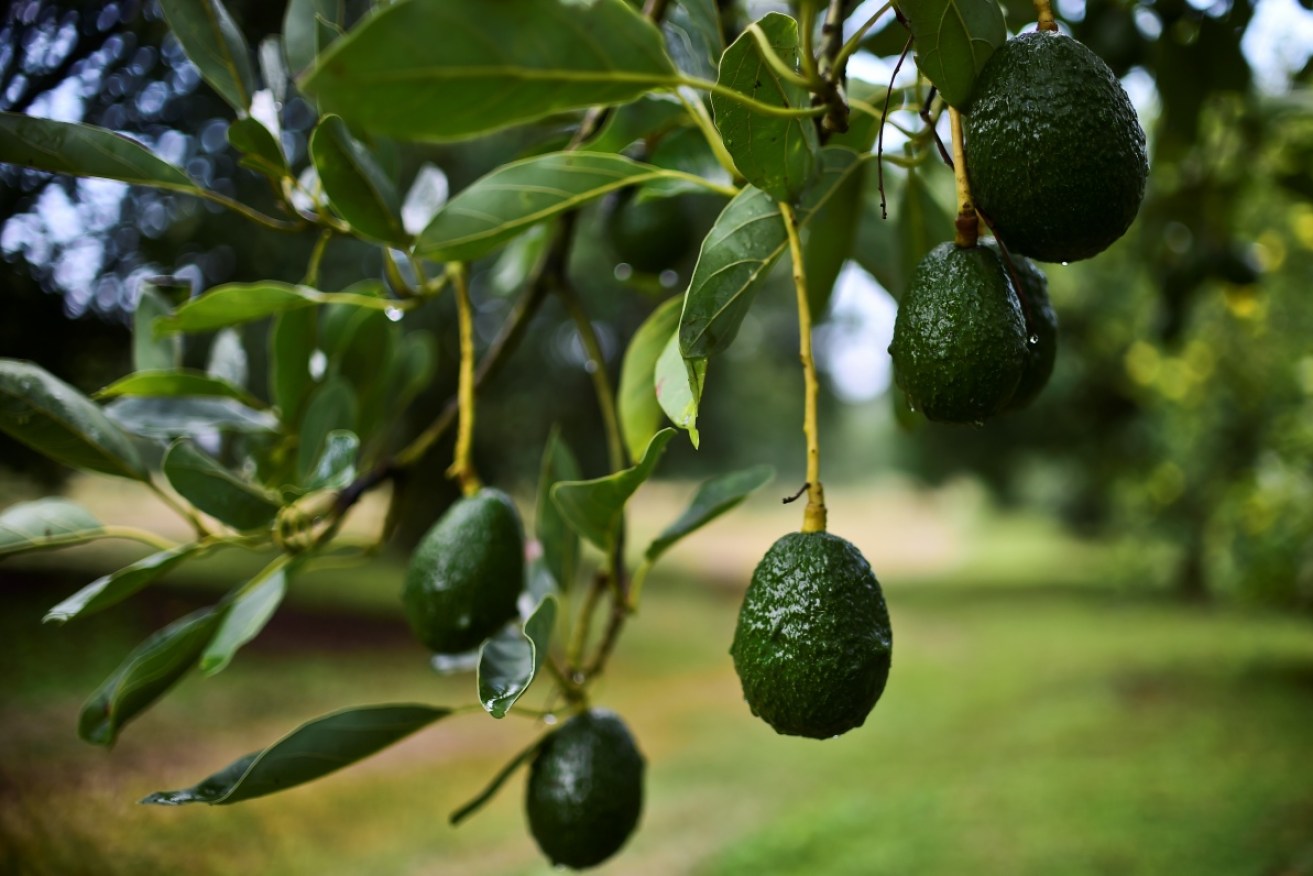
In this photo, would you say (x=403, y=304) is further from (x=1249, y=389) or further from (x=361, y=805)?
(x=1249, y=389)

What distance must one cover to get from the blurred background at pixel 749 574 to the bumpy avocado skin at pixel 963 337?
0.30 metres

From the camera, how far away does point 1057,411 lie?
651 cm

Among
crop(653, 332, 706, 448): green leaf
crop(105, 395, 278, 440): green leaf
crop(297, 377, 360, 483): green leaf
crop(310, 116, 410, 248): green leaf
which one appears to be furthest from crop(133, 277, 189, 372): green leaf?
crop(653, 332, 706, 448): green leaf

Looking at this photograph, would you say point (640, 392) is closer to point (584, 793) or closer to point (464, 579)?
point (464, 579)

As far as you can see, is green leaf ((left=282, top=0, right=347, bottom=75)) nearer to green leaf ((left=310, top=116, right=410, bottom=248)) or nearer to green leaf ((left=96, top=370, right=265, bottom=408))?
green leaf ((left=310, top=116, right=410, bottom=248))

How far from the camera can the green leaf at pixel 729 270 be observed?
45 centimetres

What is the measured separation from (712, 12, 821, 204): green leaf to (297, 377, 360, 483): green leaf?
0.44 meters

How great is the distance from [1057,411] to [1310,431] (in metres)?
3.33

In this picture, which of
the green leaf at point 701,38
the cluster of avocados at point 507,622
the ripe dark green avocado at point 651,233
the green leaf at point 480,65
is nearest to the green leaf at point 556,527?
the cluster of avocados at point 507,622

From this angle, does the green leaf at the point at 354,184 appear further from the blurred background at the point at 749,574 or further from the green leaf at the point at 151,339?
the green leaf at the point at 151,339

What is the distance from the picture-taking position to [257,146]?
636 mm

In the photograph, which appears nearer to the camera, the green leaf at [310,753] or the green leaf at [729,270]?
the green leaf at [729,270]

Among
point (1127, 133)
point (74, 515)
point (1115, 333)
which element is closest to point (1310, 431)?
point (1115, 333)

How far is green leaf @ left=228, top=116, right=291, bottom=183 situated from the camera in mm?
623
